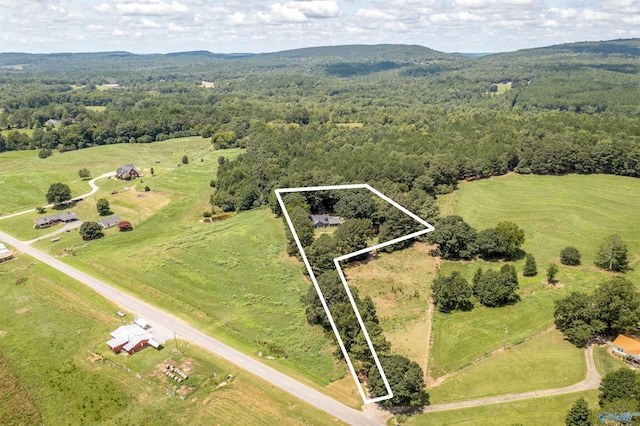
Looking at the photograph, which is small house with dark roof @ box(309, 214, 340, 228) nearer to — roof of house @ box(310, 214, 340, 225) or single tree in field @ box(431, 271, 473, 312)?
roof of house @ box(310, 214, 340, 225)

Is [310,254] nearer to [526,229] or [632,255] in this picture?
[526,229]

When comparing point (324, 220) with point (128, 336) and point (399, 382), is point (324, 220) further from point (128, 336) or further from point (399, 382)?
point (399, 382)

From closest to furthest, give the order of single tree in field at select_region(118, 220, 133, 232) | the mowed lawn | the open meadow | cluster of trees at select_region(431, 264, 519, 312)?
the open meadow < the mowed lawn < cluster of trees at select_region(431, 264, 519, 312) < single tree in field at select_region(118, 220, 133, 232)

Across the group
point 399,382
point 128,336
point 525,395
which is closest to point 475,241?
point 525,395

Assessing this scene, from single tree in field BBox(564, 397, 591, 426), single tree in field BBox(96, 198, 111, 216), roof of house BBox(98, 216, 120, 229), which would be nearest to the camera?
single tree in field BBox(564, 397, 591, 426)

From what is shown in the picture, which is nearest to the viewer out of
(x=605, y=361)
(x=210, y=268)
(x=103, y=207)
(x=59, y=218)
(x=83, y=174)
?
(x=605, y=361)

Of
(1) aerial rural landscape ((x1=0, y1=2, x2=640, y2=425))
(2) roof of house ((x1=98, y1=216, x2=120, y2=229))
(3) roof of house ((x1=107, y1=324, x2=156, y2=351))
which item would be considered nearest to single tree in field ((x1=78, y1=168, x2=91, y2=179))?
(1) aerial rural landscape ((x1=0, y1=2, x2=640, y2=425))

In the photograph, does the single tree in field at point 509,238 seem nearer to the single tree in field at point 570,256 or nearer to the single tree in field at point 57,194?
the single tree in field at point 570,256
